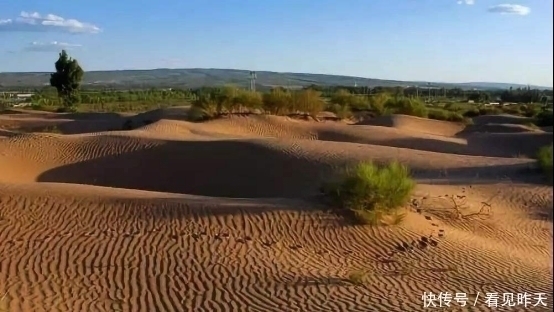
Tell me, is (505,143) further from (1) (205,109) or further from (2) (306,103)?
(1) (205,109)

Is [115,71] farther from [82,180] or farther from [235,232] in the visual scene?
[235,232]

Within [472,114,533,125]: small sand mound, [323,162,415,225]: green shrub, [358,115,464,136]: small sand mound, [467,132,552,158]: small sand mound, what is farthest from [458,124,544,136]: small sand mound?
[323,162,415,225]: green shrub

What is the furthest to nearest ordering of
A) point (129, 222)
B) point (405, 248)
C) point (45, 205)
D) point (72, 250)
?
point (45, 205) → point (129, 222) → point (405, 248) → point (72, 250)

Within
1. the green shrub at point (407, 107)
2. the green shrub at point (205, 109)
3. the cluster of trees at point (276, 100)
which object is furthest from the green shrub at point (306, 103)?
the green shrub at point (407, 107)

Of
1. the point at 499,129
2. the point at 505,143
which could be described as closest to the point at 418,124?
the point at 499,129

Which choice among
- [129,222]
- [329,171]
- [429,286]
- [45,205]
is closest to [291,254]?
[429,286]

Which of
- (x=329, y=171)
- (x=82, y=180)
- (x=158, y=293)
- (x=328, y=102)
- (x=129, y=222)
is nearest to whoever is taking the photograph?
(x=158, y=293)

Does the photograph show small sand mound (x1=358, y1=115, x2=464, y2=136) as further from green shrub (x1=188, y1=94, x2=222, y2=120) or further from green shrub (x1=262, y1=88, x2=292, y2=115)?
green shrub (x1=188, y1=94, x2=222, y2=120)
